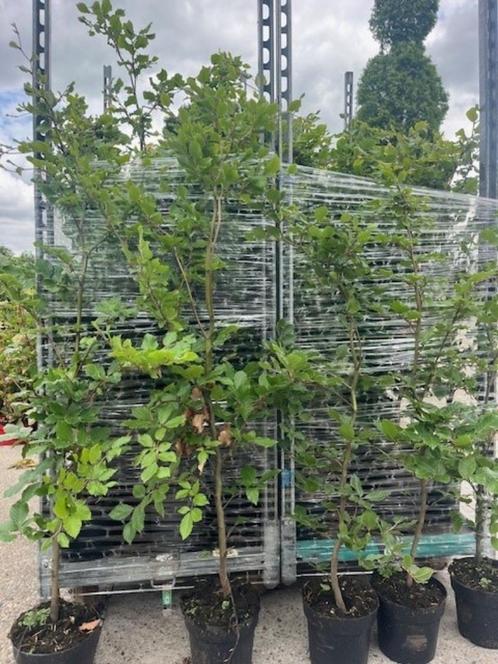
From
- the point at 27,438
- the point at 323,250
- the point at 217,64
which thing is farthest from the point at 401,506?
the point at 217,64

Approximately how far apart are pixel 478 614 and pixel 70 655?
1.39m

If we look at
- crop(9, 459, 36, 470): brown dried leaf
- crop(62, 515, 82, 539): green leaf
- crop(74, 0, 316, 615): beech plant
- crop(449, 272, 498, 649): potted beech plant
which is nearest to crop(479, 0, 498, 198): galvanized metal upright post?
crop(449, 272, 498, 649): potted beech plant

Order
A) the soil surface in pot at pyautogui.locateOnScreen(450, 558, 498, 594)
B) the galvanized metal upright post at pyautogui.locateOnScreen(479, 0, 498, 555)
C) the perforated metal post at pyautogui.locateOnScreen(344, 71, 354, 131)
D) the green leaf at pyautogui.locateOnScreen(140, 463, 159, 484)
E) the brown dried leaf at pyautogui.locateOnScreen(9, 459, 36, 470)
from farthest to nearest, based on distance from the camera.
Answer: the perforated metal post at pyautogui.locateOnScreen(344, 71, 354, 131), the brown dried leaf at pyautogui.locateOnScreen(9, 459, 36, 470), the galvanized metal upright post at pyautogui.locateOnScreen(479, 0, 498, 555), the soil surface in pot at pyautogui.locateOnScreen(450, 558, 498, 594), the green leaf at pyautogui.locateOnScreen(140, 463, 159, 484)

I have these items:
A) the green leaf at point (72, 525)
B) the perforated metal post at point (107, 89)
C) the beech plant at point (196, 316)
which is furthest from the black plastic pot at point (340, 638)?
the perforated metal post at point (107, 89)

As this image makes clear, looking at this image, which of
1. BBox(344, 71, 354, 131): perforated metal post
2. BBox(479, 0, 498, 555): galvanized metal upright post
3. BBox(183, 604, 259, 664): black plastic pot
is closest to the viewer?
BBox(183, 604, 259, 664): black plastic pot

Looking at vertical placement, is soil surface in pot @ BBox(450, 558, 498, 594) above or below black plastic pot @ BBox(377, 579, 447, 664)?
above

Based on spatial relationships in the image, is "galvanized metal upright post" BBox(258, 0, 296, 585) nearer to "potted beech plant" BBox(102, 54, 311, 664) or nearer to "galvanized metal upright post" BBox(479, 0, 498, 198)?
"potted beech plant" BBox(102, 54, 311, 664)

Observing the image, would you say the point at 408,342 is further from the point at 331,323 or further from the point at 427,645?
the point at 427,645

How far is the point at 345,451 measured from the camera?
161 centimetres

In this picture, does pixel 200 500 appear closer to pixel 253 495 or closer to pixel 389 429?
pixel 253 495

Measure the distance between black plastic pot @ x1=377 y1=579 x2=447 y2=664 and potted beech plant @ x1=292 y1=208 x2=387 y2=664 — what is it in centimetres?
9

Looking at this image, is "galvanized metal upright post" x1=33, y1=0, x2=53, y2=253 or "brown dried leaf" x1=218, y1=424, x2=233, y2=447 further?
"galvanized metal upright post" x1=33, y1=0, x2=53, y2=253

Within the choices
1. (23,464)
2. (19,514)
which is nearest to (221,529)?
(19,514)

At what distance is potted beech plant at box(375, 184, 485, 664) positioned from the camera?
1.42 metres
